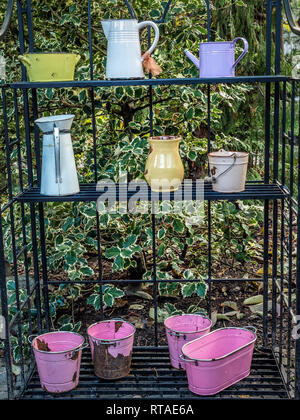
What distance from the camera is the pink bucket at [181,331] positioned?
7.21 ft

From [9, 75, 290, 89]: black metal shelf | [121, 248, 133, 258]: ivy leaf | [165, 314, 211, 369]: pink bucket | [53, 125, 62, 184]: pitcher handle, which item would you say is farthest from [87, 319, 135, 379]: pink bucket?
[9, 75, 290, 89]: black metal shelf

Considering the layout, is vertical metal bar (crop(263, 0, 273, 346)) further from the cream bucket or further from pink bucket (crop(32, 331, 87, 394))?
pink bucket (crop(32, 331, 87, 394))

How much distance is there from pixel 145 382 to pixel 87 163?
3.49 ft

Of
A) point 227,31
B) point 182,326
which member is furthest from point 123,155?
point 227,31

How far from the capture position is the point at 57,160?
2.00 metres

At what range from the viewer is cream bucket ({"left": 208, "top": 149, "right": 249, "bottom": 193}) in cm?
202

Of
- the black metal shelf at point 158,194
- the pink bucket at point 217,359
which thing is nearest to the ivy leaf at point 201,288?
the pink bucket at point 217,359

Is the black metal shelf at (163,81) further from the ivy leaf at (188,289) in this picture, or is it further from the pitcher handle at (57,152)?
the ivy leaf at (188,289)

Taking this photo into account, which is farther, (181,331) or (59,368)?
(181,331)

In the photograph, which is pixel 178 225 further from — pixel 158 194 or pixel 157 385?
pixel 157 385

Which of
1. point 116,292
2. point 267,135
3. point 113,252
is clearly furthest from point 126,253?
point 267,135

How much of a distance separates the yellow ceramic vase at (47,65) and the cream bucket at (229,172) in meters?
0.63

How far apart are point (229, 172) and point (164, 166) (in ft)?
0.77

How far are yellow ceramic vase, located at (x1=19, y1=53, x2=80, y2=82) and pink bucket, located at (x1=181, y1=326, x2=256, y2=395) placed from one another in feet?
3.61
